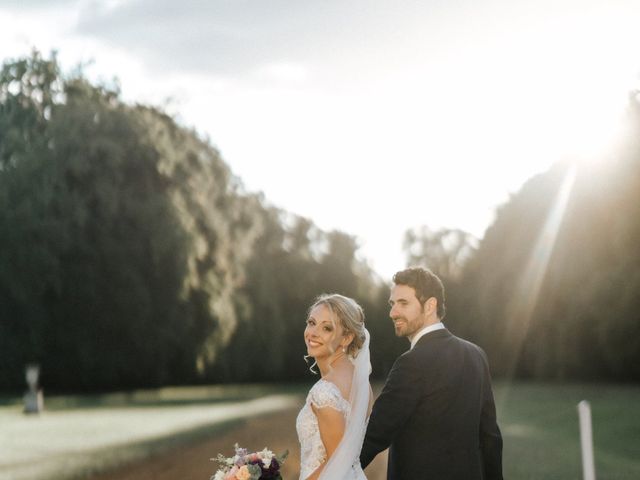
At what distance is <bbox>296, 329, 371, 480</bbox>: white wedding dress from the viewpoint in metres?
3.70

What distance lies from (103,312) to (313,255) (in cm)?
1971

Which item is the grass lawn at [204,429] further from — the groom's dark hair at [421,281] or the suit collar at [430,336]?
the groom's dark hair at [421,281]

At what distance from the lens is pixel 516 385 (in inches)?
1367

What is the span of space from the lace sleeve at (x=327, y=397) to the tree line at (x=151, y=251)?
80.9 ft

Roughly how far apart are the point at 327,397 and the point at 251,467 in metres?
0.48

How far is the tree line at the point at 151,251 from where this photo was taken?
28.4 metres

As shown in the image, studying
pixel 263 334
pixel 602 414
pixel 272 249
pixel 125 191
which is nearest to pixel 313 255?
pixel 272 249

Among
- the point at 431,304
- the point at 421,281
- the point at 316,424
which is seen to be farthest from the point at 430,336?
the point at 316,424

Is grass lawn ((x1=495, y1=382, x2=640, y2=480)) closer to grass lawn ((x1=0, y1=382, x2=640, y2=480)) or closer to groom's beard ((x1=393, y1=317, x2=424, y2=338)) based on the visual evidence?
grass lawn ((x1=0, y1=382, x2=640, y2=480))

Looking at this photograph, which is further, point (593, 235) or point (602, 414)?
point (593, 235)

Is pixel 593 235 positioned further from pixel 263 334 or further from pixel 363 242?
pixel 363 242

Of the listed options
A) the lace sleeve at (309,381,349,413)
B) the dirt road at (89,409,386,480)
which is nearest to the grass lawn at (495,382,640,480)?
the dirt road at (89,409,386,480)

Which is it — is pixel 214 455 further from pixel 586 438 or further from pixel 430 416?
pixel 430 416

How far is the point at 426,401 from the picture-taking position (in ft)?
12.4
